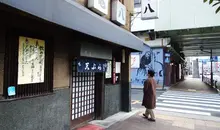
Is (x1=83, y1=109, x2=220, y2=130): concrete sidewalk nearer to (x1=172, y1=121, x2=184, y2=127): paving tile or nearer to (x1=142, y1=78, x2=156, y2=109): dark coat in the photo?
(x1=172, y1=121, x2=184, y2=127): paving tile

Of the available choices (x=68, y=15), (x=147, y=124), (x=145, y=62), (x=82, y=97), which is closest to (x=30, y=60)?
(x=68, y=15)

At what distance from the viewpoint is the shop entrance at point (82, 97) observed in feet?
21.0

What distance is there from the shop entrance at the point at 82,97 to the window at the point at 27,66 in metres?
1.35

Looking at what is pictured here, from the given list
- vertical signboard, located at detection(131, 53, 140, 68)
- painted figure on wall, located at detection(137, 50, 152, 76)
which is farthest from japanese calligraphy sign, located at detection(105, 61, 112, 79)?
painted figure on wall, located at detection(137, 50, 152, 76)

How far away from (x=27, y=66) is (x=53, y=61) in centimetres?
84

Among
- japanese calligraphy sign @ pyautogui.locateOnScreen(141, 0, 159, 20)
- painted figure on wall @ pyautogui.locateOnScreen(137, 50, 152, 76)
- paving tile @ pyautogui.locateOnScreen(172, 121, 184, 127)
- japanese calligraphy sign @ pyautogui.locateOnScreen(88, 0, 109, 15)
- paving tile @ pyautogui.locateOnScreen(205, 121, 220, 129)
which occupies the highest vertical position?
japanese calligraphy sign @ pyautogui.locateOnScreen(141, 0, 159, 20)

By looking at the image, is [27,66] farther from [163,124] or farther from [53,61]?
[163,124]

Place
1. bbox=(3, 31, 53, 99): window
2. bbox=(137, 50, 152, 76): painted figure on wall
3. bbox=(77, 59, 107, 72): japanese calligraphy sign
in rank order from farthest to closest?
bbox=(137, 50, 152, 76): painted figure on wall
bbox=(77, 59, 107, 72): japanese calligraphy sign
bbox=(3, 31, 53, 99): window

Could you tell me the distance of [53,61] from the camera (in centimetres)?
506

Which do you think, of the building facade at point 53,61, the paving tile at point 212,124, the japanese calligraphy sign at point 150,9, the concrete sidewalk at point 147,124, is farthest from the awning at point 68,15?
the paving tile at point 212,124

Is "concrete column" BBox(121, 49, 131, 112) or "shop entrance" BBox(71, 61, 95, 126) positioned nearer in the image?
"shop entrance" BBox(71, 61, 95, 126)

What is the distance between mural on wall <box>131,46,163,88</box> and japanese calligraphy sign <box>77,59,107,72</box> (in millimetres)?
16216

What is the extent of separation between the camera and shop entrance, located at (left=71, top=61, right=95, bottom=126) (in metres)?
6.39

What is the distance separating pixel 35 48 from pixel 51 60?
0.58 m
